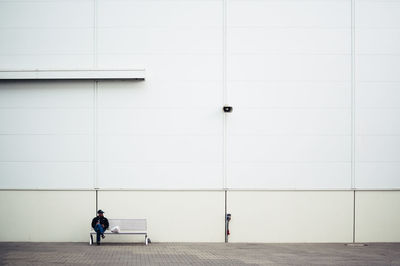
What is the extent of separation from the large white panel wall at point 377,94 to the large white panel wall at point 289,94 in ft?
1.48

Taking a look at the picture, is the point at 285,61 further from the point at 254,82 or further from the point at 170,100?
the point at 170,100

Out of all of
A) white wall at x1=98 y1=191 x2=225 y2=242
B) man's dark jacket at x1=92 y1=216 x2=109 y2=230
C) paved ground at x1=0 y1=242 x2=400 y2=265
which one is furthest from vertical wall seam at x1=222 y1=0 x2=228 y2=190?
man's dark jacket at x1=92 y1=216 x2=109 y2=230

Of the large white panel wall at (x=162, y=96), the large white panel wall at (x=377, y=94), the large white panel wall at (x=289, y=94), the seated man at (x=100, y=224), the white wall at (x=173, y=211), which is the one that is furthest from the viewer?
the large white panel wall at (x=377, y=94)

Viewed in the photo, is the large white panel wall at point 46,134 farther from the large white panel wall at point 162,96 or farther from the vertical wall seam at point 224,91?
the vertical wall seam at point 224,91

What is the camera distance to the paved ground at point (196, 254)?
42.3ft

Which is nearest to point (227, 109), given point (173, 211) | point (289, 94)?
point (289, 94)

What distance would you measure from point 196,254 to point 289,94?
22.0 ft

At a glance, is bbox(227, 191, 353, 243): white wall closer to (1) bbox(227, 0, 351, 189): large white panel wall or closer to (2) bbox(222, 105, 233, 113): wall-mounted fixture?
(1) bbox(227, 0, 351, 189): large white panel wall

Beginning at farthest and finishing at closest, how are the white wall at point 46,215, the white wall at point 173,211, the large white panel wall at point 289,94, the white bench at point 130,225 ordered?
1. the large white panel wall at point 289,94
2. the white wall at point 173,211
3. the white wall at point 46,215
4. the white bench at point 130,225

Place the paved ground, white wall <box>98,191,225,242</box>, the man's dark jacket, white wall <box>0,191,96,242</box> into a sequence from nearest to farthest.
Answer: the paved ground, the man's dark jacket, white wall <box>0,191,96,242</box>, white wall <box>98,191,225,242</box>

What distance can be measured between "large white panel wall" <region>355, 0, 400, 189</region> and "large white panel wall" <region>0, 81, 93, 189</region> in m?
9.77

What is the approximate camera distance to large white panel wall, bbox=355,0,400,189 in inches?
679

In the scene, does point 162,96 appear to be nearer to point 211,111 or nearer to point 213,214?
point 211,111

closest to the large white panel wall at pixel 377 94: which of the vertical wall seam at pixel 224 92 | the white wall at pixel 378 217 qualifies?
the white wall at pixel 378 217
